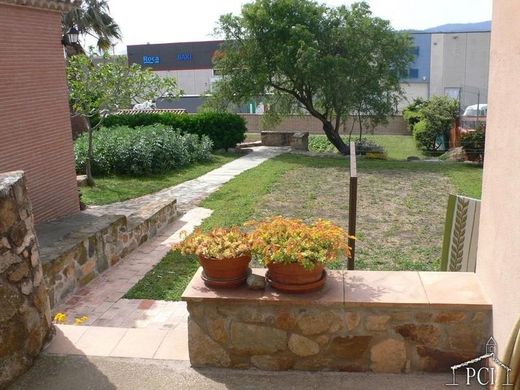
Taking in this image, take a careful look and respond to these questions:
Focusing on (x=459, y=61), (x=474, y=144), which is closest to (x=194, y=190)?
(x=474, y=144)

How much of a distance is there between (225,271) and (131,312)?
8.71 feet

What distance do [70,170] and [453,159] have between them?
1236 cm

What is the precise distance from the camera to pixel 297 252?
3.08 metres

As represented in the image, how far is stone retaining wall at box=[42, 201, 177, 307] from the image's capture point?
5.66m

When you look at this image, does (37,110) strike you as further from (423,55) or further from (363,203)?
(423,55)

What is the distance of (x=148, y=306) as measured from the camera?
5652 millimetres

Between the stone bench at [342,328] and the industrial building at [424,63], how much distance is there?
31267 mm

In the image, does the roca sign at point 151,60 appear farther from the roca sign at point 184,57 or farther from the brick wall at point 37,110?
the brick wall at point 37,110

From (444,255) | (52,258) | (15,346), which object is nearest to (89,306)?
(52,258)

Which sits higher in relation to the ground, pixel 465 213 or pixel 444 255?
pixel 465 213

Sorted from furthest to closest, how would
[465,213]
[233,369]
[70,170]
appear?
[70,170], [465,213], [233,369]

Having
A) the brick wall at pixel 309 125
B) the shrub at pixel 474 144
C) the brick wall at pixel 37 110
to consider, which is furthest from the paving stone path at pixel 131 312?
the brick wall at pixel 309 125

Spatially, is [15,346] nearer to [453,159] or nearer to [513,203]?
[513,203]

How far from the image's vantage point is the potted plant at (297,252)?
3078 mm
